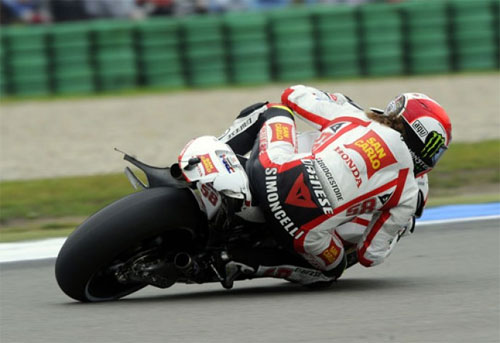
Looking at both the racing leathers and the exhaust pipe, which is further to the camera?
the racing leathers

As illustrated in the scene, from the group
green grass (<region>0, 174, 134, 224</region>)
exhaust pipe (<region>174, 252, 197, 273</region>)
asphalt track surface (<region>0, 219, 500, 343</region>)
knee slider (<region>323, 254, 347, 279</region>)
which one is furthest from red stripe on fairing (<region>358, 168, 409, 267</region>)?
green grass (<region>0, 174, 134, 224</region>)

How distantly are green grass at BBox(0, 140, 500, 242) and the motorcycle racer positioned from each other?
10.2 ft

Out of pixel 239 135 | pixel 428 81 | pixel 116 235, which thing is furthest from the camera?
pixel 428 81

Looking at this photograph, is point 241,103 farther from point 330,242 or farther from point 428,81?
point 330,242

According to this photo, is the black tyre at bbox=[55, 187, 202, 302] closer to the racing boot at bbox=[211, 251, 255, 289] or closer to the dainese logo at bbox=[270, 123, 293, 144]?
the racing boot at bbox=[211, 251, 255, 289]

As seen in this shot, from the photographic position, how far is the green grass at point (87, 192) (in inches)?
324

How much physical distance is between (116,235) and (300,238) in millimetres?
915

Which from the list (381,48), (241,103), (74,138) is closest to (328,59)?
(381,48)

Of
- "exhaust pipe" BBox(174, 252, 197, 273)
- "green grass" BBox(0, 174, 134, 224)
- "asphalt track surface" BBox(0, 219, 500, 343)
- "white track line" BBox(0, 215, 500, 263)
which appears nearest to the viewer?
"asphalt track surface" BBox(0, 219, 500, 343)

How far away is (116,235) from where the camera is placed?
14.3ft

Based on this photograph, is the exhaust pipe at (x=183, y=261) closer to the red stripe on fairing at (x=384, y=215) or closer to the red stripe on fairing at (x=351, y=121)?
the red stripe on fairing at (x=384, y=215)

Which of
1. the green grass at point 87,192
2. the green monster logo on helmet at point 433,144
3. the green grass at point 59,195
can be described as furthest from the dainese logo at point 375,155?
the green grass at point 59,195

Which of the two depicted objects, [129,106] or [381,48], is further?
[381,48]

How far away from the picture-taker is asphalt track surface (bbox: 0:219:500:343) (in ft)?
13.3
